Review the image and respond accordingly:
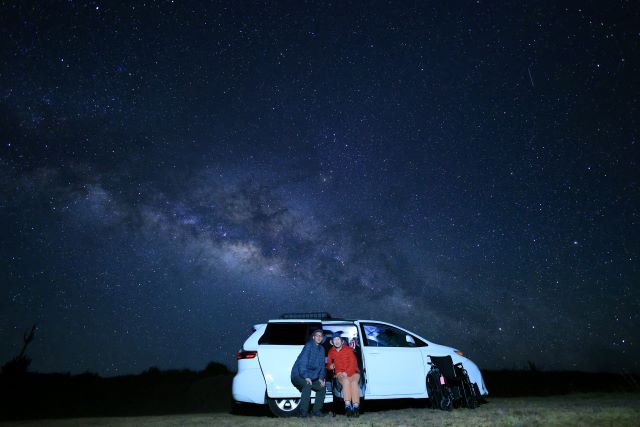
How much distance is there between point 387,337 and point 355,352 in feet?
3.20

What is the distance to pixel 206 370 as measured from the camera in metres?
Result: 30.7

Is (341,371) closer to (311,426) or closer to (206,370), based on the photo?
(311,426)

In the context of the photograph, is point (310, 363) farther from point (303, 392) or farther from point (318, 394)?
point (318, 394)

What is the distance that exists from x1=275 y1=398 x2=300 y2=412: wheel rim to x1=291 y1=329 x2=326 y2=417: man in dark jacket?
1.69 ft

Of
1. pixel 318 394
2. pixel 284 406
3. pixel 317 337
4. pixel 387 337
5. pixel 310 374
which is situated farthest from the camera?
pixel 387 337

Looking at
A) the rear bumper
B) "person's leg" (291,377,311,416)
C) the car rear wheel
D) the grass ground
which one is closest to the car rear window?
the rear bumper

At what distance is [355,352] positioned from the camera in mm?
8727

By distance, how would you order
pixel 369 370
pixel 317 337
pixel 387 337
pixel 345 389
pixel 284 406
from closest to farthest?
1. pixel 345 389
2. pixel 317 337
3. pixel 284 406
4. pixel 369 370
5. pixel 387 337

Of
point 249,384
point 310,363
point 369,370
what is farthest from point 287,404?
point 369,370

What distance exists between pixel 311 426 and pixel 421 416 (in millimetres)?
2108

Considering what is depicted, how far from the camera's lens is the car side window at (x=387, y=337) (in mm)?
9102

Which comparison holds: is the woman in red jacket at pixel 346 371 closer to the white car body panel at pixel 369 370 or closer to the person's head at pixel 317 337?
the person's head at pixel 317 337

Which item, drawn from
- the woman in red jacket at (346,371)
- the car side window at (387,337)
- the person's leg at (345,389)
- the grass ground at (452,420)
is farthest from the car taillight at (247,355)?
the car side window at (387,337)

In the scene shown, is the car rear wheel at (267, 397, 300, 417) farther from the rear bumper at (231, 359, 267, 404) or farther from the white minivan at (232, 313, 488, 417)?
the rear bumper at (231, 359, 267, 404)
